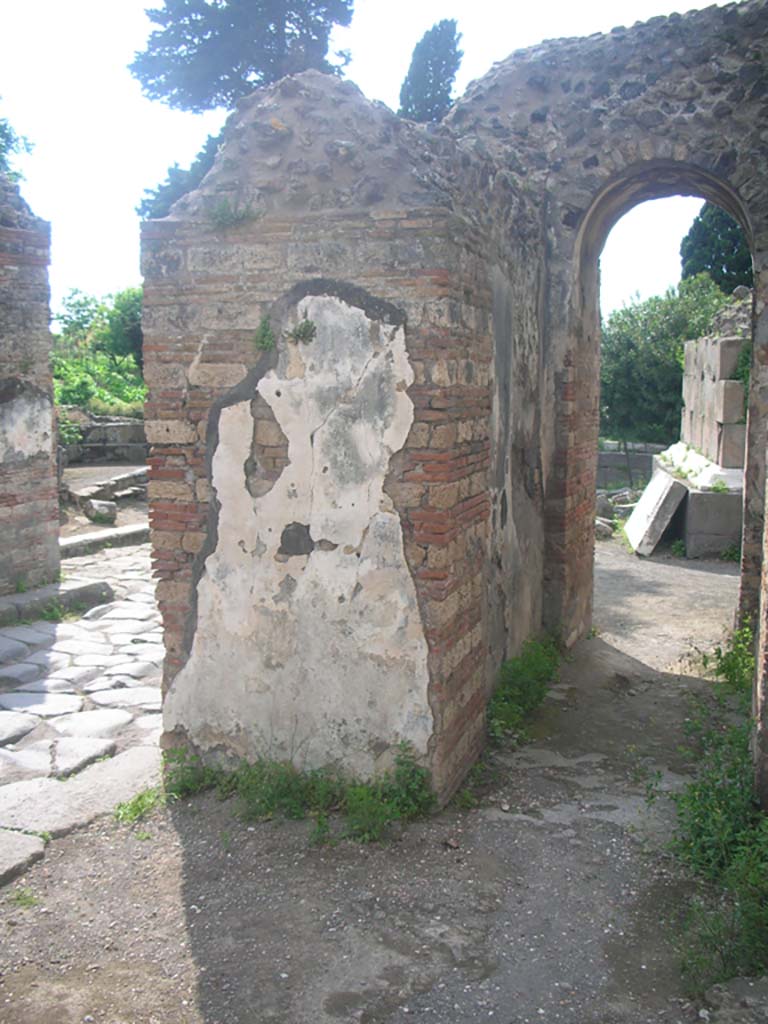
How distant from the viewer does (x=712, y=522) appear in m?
10.8

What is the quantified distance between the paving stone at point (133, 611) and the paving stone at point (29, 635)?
0.62m

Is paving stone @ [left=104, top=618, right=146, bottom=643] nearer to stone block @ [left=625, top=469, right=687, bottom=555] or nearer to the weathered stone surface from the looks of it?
the weathered stone surface

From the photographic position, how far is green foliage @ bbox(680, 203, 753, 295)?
874 inches

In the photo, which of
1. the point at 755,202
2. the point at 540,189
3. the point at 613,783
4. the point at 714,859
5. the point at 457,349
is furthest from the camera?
the point at 540,189

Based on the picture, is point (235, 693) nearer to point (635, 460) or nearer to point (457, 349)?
point (457, 349)

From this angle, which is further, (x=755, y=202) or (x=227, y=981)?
(x=755, y=202)

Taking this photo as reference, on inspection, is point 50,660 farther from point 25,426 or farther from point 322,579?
point 322,579

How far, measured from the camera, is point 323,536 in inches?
163

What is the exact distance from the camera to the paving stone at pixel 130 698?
585 cm

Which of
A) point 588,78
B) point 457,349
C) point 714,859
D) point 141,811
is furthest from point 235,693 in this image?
point 588,78

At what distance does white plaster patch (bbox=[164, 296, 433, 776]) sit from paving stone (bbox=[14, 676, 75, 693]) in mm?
2203

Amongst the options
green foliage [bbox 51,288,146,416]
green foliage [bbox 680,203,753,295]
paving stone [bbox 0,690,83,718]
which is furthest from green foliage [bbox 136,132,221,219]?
paving stone [bbox 0,690,83,718]

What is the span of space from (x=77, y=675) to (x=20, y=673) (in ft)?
1.25

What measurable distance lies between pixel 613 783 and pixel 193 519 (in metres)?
2.42
